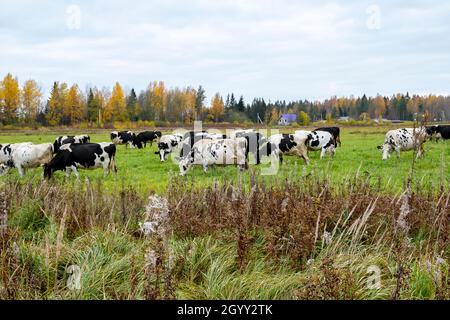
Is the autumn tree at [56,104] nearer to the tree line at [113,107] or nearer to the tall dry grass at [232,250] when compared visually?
the tree line at [113,107]

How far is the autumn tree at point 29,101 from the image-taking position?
2857 inches

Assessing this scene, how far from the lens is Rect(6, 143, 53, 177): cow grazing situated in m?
16.2

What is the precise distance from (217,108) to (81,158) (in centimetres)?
8679

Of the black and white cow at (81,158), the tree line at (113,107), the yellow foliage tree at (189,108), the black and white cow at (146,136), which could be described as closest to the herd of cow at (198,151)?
the black and white cow at (81,158)

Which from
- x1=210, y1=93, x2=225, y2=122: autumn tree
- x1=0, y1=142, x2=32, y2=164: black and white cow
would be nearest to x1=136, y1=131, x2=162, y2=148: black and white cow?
x1=0, y1=142, x2=32, y2=164: black and white cow

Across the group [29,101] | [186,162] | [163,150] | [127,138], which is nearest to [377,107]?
[29,101]

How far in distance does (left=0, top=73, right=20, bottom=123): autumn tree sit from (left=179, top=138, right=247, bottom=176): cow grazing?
62941 millimetres

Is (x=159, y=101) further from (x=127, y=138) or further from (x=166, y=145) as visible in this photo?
(x=166, y=145)

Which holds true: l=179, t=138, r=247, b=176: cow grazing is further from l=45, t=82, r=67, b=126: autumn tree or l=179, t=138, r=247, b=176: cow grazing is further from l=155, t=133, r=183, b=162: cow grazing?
l=45, t=82, r=67, b=126: autumn tree

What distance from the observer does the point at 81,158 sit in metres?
15.3

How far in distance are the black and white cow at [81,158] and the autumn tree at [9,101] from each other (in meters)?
61.4
